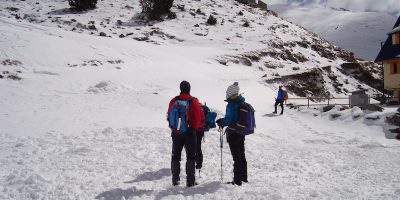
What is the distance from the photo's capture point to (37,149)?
29.4 feet

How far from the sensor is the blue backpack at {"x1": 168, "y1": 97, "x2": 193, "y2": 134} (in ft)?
21.6

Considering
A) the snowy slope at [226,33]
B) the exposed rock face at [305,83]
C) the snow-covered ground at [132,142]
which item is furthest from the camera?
the snowy slope at [226,33]

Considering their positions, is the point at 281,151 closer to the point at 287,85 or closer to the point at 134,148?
the point at 134,148

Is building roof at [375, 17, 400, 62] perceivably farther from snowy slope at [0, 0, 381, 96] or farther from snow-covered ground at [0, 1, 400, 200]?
snow-covered ground at [0, 1, 400, 200]

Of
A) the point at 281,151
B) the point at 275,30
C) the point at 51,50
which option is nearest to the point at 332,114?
the point at 281,151

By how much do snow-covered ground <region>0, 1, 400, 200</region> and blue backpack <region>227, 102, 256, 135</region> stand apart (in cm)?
102

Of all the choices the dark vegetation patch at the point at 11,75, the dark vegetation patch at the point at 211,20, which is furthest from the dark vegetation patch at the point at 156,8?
the dark vegetation patch at the point at 11,75

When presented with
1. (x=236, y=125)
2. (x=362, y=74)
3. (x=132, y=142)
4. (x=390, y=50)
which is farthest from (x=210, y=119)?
(x=362, y=74)

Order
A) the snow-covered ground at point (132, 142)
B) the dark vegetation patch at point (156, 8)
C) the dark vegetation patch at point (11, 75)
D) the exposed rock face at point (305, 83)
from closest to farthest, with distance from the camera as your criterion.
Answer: the snow-covered ground at point (132, 142)
the dark vegetation patch at point (11, 75)
the exposed rock face at point (305, 83)
the dark vegetation patch at point (156, 8)

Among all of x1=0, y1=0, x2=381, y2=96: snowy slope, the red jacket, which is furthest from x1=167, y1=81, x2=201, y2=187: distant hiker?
x1=0, y1=0, x2=381, y2=96: snowy slope

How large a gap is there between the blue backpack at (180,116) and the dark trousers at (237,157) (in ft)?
3.06

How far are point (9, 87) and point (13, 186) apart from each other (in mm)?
12798

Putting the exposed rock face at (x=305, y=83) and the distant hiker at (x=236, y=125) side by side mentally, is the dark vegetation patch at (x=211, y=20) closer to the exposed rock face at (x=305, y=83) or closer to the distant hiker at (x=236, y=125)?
the exposed rock face at (x=305, y=83)

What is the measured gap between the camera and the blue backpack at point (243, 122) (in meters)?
6.86
